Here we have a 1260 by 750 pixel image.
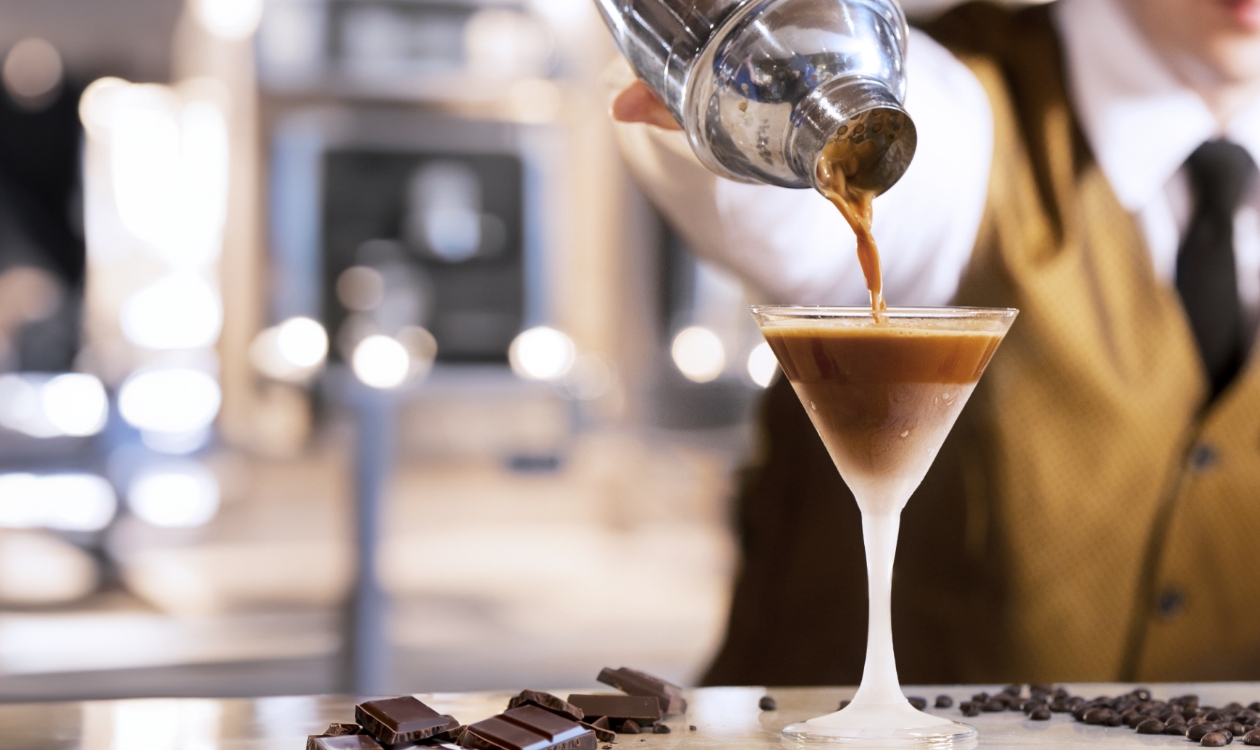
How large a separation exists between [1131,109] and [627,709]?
99 centimetres

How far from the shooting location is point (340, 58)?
4.73m

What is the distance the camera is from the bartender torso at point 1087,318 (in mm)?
1361

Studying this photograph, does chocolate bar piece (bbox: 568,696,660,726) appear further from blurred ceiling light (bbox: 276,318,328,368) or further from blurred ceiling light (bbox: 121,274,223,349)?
blurred ceiling light (bbox: 121,274,223,349)

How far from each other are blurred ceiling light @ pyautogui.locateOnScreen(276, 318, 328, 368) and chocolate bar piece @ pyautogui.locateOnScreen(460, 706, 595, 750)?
384 cm

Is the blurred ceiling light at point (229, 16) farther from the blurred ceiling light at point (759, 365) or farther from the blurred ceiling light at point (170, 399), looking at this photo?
the blurred ceiling light at point (759, 365)

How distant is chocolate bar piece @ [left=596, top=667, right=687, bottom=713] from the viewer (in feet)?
2.91

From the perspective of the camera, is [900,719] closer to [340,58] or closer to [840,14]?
[840,14]

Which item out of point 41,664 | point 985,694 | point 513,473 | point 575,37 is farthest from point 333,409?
point 985,694

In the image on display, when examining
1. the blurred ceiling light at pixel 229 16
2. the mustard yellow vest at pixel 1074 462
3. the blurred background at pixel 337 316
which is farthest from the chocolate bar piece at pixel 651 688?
the blurred ceiling light at pixel 229 16

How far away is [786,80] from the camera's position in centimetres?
77

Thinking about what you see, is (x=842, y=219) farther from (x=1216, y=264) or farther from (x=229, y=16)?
(x=229, y=16)

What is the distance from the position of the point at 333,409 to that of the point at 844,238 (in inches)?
120

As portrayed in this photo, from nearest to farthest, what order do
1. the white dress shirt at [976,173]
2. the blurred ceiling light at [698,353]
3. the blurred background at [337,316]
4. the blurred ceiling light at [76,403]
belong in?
the white dress shirt at [976,173], the blurred background at [337,316], the blurred ceiling light at [76,403], the blurred ceiling light at [698,353]

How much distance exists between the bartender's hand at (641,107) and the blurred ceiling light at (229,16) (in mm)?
4163
